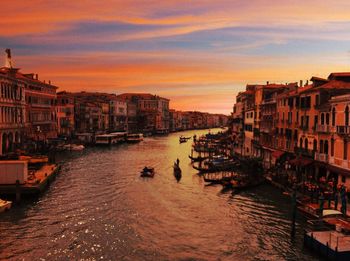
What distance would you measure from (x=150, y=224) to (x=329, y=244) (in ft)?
36.0

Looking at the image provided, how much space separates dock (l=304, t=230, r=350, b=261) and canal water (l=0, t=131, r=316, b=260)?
598 millimetres

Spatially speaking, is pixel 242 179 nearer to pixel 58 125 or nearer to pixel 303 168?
pixel 303 168

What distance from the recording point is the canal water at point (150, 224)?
2123 cm

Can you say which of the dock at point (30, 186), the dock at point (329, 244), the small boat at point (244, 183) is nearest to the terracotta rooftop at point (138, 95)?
the dock at point (30, 186)

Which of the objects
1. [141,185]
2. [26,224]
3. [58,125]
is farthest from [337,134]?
[58,125]

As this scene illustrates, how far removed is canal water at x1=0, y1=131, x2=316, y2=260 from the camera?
21.2 meters

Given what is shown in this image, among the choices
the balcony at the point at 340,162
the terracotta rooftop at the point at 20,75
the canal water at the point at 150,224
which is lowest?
the canal water at the point at 150,224

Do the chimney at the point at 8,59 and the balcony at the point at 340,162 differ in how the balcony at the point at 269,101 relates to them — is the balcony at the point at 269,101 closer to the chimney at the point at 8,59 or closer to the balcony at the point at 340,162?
the balcony at the point at 340,162

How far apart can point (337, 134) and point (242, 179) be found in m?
10.5

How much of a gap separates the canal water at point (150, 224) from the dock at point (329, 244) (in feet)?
1.96

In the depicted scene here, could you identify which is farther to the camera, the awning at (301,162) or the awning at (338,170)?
the awning at (301,162)

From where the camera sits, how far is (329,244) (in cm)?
1930

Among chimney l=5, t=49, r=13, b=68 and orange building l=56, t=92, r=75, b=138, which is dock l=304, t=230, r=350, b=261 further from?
orange building l=56, t=92, r=75, b=138

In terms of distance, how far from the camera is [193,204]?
1230 inches
